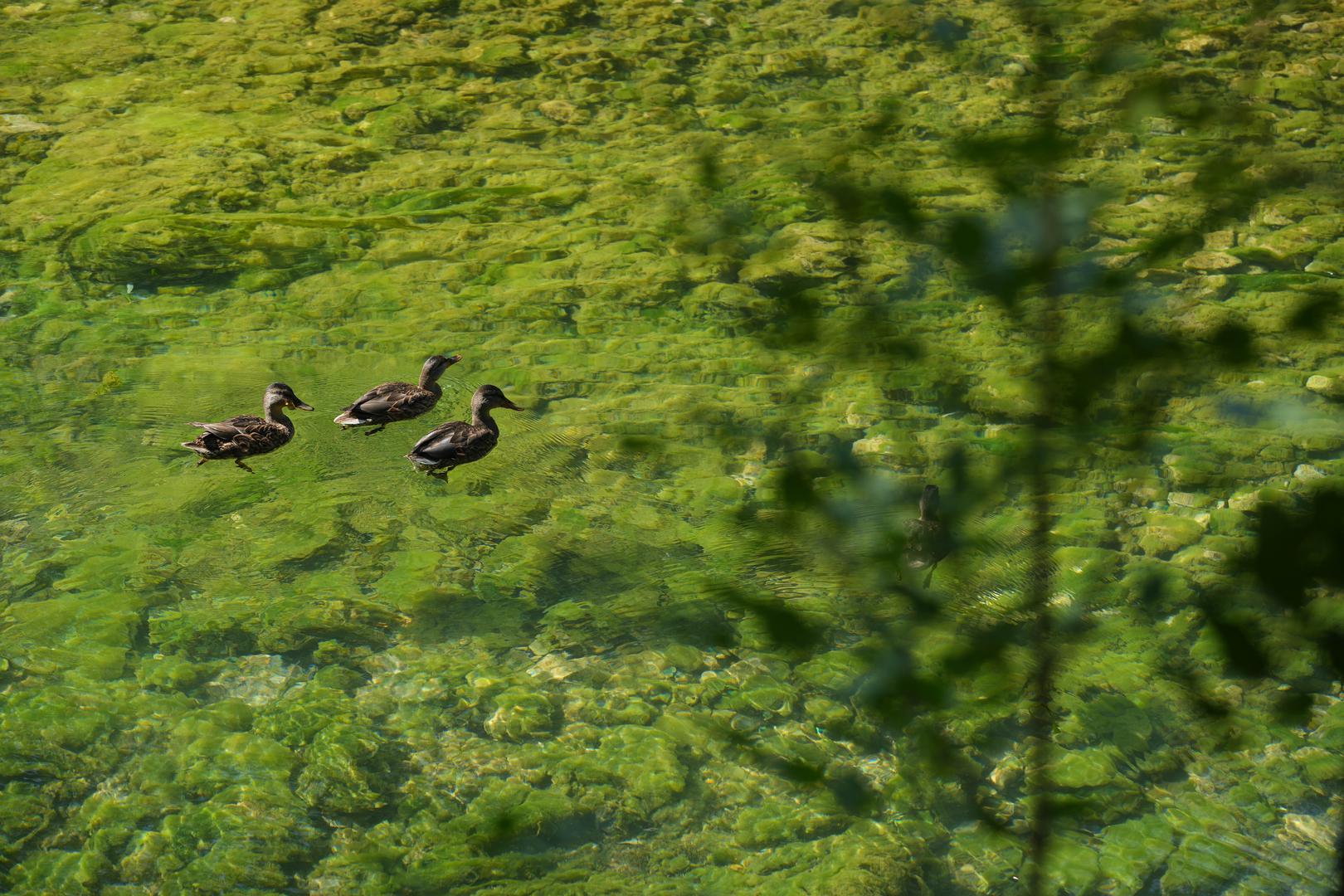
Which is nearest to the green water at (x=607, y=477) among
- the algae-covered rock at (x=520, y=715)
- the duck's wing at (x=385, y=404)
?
the algae-covered rock at (x=520, y=715)

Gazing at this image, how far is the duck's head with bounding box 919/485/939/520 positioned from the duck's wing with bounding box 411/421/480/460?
4.23 ft

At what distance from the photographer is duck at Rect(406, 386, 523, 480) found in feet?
11.8

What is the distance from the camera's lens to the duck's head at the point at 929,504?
124 inches

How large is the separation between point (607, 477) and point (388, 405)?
2.29 ft

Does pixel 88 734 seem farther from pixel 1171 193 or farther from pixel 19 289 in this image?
pixel 1171 193

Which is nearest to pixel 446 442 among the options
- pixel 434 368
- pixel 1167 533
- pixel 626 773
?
pixel 434 368

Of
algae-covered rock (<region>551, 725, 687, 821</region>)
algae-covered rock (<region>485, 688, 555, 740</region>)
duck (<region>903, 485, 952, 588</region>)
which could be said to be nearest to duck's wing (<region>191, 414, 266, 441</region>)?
algae-covered rock (<region>485, 688, 555, 740</region>)

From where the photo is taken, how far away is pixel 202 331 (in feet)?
14.3

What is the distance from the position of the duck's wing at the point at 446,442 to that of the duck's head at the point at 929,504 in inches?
50.8

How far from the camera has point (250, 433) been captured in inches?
143

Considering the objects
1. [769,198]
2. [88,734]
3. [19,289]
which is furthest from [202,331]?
[769,198]

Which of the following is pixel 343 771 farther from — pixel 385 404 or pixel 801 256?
pixel 801 256

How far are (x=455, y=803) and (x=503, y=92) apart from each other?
4.04 m

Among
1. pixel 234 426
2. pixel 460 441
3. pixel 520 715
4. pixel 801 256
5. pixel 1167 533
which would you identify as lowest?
pixel 1167 533
